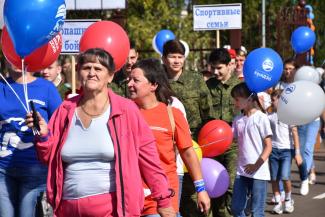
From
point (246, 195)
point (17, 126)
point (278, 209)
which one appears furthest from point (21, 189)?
point (278, 209)

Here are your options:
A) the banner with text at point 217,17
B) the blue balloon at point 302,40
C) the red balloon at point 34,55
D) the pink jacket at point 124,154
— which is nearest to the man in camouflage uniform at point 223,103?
the red balloon at point 34,55

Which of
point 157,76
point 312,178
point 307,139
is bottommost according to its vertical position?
point 312,178

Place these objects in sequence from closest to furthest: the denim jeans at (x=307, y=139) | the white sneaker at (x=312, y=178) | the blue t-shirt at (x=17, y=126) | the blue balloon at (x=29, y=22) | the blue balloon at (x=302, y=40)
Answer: the blue balloon at (x=29, y=22) < the blue t-shirt at (x=17, y=126) < the denim jeans at (x=307, y=139) < the white sneaker at (x=312, y=178) < the blue balloon at (x=302, y=40)

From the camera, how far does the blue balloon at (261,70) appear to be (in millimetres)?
9711

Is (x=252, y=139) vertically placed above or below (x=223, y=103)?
below

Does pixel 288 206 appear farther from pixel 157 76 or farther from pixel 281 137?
pixel 157 76

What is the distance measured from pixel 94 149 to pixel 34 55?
1545 mm

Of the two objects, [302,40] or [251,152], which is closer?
[251,152]

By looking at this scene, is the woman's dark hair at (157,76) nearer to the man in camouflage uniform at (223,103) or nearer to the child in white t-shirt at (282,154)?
the man in camouflage uniform at (223,103)

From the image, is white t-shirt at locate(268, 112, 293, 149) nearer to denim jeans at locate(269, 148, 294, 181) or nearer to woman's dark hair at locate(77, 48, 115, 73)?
denim jeans at locate(269, 148, 294, 181)

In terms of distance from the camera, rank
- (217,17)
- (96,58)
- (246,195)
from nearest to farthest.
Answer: (96,58)
(246,195)
(217,17)

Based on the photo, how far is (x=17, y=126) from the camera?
6684 millimetres

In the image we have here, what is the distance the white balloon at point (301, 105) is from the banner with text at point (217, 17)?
711 centimetres

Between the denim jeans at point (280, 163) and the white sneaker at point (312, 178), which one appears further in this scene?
the white sneaker at point (312, 178)
